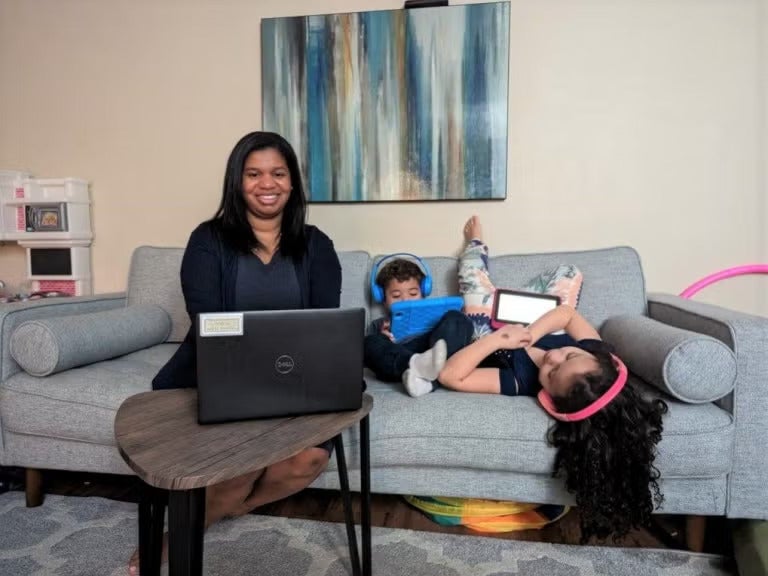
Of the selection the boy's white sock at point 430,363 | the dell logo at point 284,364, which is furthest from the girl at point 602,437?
the dell logo at point 284,364

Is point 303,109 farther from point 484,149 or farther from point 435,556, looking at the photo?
point 435,556

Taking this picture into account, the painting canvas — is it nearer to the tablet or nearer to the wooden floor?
the tablet

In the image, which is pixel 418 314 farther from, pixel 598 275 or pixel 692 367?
pixel 692 367

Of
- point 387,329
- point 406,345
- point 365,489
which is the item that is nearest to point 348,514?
point 365,489

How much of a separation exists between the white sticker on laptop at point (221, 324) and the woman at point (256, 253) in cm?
52

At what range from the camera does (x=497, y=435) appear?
1.26 m

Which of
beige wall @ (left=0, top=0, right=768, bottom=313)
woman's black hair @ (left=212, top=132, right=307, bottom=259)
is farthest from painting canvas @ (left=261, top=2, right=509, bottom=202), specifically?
woman's black hair @ (left=212, top=132, right=307, bottom=259)

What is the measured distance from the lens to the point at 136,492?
1.69 meters

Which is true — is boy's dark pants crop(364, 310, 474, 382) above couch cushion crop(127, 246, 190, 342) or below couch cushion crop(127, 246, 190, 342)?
below

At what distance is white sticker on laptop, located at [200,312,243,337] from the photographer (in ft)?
2.56

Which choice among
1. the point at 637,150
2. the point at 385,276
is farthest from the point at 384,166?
the point at 637,150

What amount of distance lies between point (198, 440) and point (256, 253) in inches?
28.0

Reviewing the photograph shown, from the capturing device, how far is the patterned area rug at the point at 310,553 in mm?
1234

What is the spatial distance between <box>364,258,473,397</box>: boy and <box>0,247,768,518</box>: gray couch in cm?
5
